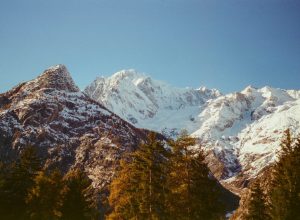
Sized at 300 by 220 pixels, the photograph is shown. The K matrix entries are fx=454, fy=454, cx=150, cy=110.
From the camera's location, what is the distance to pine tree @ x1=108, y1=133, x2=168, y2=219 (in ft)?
147

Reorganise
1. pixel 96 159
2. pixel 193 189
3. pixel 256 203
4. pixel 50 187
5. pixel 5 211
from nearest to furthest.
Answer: pixel 193 189
pixel 5 211
pixel 50 187
pixel 256 203
pixel 96 159

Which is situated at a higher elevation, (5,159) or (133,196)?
(5,159)

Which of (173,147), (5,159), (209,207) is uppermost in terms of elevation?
(5,159)

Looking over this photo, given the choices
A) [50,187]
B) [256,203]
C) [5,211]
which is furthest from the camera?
[256,203]

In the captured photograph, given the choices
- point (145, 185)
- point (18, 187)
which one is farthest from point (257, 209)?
point (18, 187)

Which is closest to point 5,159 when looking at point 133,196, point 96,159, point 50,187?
point 96,159

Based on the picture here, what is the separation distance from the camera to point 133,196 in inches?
1807

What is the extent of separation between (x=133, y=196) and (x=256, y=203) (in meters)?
26.8

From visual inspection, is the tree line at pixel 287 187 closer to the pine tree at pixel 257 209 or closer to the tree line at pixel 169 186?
the tree line at pixel 169 186

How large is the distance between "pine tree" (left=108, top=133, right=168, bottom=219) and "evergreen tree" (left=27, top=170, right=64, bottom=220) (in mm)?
10735

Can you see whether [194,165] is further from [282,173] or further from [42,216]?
[42,216]

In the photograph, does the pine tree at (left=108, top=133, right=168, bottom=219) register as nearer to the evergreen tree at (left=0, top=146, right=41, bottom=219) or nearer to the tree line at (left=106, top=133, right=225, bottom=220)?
the tree line at (left=106, top=133, right=225, bottom=220)

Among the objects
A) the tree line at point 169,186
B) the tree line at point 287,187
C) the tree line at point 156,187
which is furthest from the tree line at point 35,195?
the tree line at point 287,187

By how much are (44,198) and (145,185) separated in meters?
16.0
